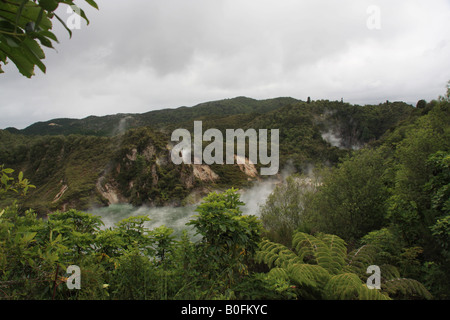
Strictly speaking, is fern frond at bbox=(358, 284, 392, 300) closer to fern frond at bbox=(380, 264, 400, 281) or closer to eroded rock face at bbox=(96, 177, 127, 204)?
fern frond at bbox=(380, 264, 400, 281)

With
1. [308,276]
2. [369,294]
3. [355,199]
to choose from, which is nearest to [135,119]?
[355,199]

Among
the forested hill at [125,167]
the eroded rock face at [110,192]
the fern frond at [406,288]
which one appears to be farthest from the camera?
the eroded rock face at [110,192]

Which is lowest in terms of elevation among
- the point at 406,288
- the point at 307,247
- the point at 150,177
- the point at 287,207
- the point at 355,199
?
the point at 287,207

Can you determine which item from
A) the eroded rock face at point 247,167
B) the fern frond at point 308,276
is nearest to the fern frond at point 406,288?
the fern frond at point 308,276

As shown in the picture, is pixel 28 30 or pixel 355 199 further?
pixel 355 199

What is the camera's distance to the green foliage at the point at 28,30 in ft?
2.15

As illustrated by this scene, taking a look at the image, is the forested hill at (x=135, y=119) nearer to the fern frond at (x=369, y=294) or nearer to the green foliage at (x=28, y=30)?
the fern frond at (x=369, y=294)

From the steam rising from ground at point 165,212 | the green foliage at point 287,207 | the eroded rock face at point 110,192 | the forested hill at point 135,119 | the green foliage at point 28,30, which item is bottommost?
the steam rising from ground at point 165,212

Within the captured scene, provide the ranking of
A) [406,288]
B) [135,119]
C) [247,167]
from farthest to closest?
[135,119], [247,167], [406,288]

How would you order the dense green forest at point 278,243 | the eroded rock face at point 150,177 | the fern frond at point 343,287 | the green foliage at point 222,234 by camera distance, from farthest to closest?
the eroded rock face at point 150,177
the fern frond at point 343,287
the green foliage at point 222,234
the dense green forest at point 278,243

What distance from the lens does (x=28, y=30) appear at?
25.5 inches

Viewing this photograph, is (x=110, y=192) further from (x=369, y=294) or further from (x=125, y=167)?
(x=369, y=294)

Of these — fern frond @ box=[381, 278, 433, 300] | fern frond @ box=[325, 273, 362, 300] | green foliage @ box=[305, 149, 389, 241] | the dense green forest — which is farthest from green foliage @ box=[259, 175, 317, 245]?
fern frond @ box=[325, 273, 362, 300]

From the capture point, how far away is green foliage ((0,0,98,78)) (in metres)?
0.66
